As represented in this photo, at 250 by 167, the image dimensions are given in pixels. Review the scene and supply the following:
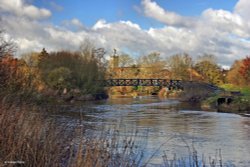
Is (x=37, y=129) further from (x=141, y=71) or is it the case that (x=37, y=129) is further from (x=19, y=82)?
(x=141, y=71)

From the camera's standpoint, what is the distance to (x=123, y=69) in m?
90.2

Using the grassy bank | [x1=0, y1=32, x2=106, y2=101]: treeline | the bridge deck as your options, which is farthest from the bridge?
the grassy bank

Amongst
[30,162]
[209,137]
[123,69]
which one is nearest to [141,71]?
[123,69]

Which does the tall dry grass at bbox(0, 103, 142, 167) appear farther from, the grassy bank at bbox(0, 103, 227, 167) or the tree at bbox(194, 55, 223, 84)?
the tree at bbox(194, 55, 223, 84)

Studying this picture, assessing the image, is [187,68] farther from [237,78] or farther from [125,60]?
[125,60]

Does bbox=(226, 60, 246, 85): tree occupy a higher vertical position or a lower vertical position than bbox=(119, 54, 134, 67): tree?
lower

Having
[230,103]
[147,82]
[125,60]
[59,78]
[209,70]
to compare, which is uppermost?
[125,60]

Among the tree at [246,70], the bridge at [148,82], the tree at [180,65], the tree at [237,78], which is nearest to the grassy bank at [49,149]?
the bridge at [148,82]

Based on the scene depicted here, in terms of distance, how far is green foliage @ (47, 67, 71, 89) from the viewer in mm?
55469

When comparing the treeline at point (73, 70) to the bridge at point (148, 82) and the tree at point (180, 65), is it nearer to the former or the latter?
the bridge at point (148, 82)

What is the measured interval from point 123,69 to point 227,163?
254 ft

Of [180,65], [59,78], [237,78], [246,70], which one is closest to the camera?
[59,78]

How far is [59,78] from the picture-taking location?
5597 cm

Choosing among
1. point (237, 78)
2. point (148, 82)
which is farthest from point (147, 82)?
point (237, 78)
